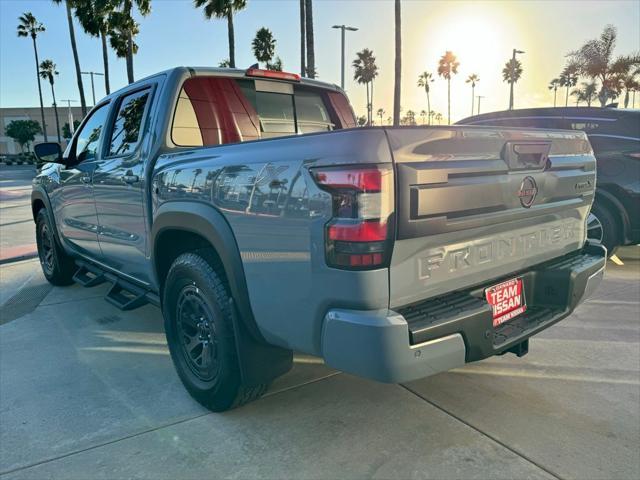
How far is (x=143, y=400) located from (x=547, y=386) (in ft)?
7.89

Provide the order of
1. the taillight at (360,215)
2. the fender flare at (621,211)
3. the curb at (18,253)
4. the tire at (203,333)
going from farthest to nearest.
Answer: the curb at (18,253)
the fender flare at (621,211)
the tire at (203,333)
the taillight at (360,215)

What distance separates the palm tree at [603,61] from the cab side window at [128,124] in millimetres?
36251

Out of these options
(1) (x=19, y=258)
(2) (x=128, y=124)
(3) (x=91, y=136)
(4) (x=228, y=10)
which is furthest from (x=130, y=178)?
(4) (x=228, y=10)

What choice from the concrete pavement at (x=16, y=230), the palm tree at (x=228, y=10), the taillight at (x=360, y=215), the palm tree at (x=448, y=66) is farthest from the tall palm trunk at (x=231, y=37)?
the palm tree at (x=448, y=66)

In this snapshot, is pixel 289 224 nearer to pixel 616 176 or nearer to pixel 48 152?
pixel 48 152

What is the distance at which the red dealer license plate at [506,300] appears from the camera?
7.86ft

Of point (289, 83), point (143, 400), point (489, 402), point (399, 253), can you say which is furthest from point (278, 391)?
point (289, 83)

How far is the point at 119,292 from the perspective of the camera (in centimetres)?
402

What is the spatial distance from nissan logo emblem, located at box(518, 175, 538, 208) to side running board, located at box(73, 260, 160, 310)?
7.52ft

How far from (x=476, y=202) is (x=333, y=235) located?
26.4 inches

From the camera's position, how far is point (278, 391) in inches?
120

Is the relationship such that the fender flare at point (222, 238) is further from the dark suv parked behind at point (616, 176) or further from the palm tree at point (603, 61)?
the palm tree at point (603, 61)

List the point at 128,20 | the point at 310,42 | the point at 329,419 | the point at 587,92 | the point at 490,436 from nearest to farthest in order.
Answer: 1. the point at 490,436
2. the point at 329,419
3. the point at 310,42
4. the point at 128,20
5. the point at 587,92

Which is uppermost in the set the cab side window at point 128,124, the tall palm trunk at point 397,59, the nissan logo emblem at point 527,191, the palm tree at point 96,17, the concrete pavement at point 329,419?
the palm tree at point 96,17
